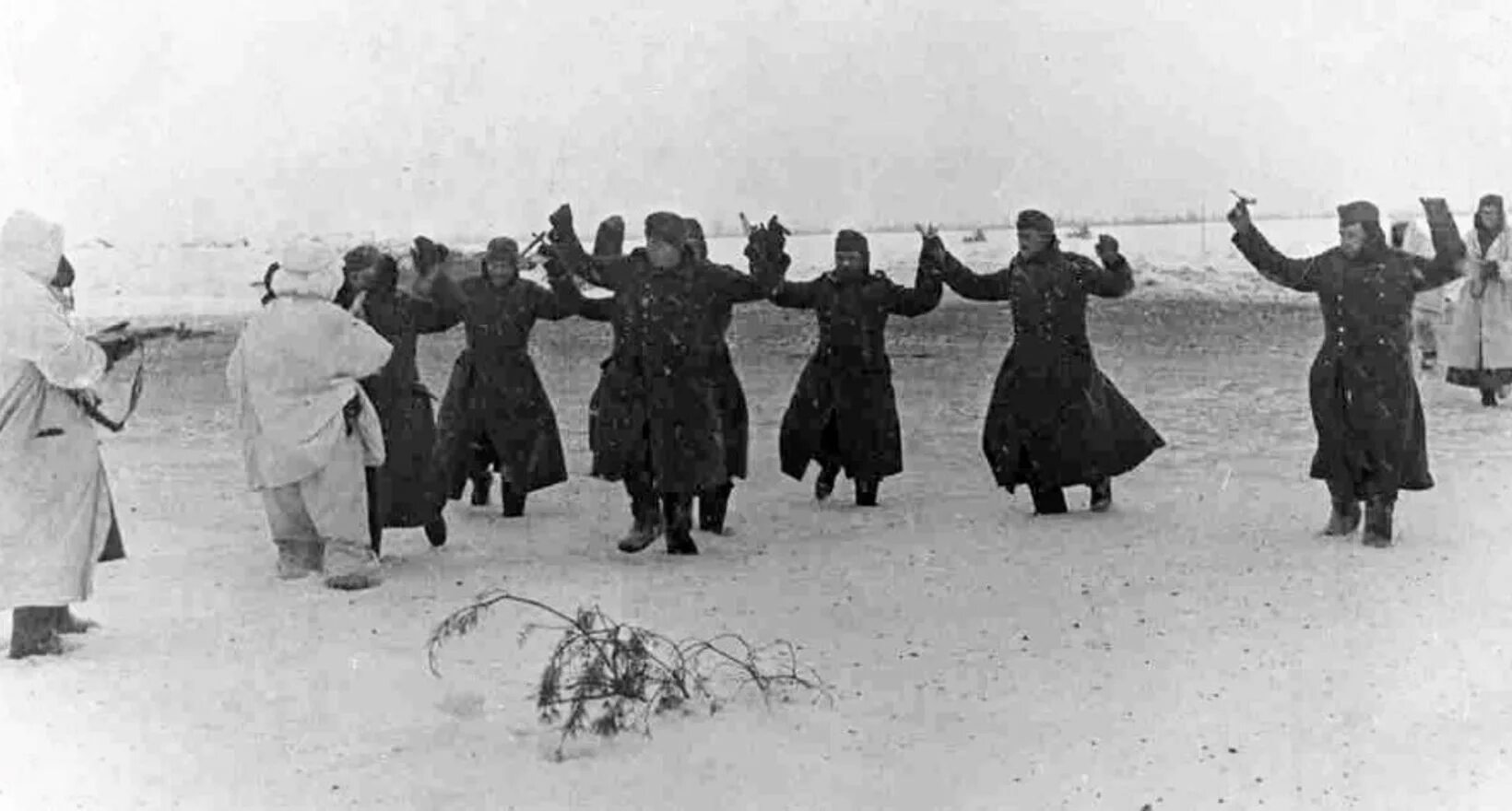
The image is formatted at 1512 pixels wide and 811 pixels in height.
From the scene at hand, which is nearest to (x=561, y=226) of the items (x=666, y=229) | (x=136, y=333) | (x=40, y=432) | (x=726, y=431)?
(x=666, y=229)

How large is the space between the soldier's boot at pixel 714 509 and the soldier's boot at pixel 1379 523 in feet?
11.1

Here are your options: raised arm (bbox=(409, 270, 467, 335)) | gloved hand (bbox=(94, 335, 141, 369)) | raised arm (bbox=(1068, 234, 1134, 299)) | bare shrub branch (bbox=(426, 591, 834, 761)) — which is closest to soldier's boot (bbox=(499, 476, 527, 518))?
raised arm (bbox=(409, 270, 467, 335))

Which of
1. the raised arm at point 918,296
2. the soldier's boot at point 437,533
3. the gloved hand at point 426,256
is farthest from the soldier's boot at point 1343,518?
the gloved hand at point 426,256

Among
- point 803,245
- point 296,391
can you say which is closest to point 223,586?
point 296,391

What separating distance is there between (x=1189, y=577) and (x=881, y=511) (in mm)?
2634

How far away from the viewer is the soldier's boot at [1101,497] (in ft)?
31.4

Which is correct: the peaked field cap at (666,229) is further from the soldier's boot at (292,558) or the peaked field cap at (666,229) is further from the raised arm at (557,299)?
the soldier's boot at (292,558)

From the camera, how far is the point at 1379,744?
16.5 ft

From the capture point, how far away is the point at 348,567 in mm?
7590

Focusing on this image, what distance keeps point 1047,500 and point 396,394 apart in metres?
3.80

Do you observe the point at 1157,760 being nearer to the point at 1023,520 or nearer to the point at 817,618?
the point at 817,618

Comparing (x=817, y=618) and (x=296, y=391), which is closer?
(x=817, y=618)

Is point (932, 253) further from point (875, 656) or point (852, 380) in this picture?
point (875, 656)

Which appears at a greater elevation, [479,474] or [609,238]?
[609,238]
